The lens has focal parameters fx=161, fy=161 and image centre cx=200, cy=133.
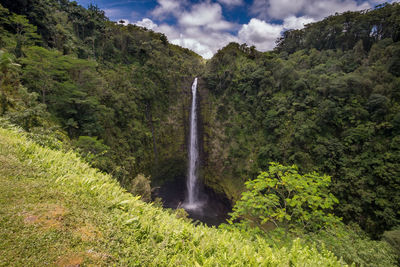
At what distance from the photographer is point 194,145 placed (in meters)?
25.2

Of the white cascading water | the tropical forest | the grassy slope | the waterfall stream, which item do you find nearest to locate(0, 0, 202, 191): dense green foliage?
the tropical forest

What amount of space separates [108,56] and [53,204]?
2371 centimetres

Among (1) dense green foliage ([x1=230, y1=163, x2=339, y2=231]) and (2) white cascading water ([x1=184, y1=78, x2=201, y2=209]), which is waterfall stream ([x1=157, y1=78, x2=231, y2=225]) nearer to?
(2) white cascading water ([x1=184, y1=78, x2=201, y2=209])

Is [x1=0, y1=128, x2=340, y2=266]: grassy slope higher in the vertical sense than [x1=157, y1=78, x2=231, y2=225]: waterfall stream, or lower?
higher

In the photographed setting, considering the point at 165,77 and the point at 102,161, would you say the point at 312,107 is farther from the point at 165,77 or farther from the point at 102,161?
the point at 165,77

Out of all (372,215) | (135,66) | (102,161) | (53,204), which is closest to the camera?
(53,204)

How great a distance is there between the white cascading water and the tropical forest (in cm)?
20

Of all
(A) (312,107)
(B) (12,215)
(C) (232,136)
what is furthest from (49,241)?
(C) (232,136)

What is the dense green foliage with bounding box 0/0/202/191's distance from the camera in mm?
8727

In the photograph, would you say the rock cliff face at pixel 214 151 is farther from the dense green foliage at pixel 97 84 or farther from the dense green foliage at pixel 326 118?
the dense green foliage at pixel 97 84

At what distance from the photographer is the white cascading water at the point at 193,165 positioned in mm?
21484

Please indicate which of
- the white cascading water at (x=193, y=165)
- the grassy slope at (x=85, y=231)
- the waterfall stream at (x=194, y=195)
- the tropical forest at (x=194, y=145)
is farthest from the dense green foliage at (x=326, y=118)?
the grassy slope at (x=85, y=231)

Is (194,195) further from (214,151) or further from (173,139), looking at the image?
(173,139)

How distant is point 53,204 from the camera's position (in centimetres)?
221
